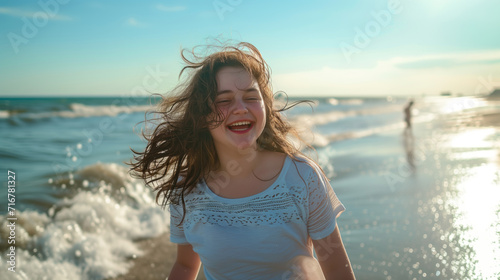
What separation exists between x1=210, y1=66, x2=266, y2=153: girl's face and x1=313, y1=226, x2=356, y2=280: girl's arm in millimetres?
687

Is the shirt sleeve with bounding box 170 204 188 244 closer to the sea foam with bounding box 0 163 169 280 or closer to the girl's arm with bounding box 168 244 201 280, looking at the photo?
the girl's arm with bounding box 168 244 201 280

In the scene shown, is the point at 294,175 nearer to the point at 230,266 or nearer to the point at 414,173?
the point at 230,266

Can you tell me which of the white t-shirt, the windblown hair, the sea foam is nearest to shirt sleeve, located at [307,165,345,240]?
the white t-shirt

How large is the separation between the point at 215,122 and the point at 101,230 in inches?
148

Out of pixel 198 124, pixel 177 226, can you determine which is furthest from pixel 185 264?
pixel 198 124

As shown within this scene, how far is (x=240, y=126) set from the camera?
7.82 ft

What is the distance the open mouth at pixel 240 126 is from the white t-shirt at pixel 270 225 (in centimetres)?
31

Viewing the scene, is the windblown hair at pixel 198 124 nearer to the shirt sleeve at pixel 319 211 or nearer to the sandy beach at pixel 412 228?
the shirt sleeve at pixel 319 211

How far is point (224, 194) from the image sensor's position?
93.3 inches

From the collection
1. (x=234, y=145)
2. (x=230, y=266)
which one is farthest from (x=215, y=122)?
(x=230, y=266)

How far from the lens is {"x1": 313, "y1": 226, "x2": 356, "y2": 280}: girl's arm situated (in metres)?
2.19

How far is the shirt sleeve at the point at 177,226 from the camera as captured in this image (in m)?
2.50

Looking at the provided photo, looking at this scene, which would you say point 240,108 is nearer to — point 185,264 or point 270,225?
point 270,225

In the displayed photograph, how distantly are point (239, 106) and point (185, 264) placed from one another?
1.07m
